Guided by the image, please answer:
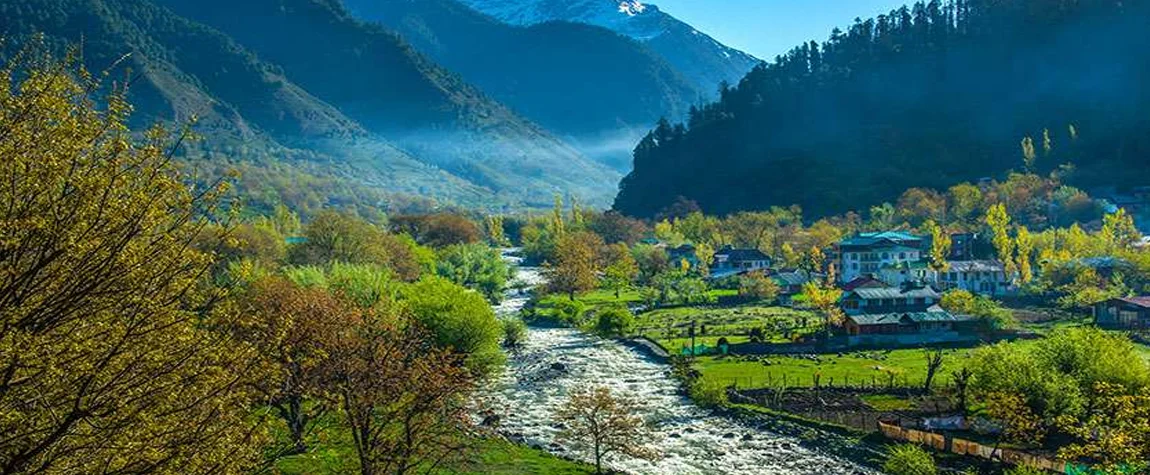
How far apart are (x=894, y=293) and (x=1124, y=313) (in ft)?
66.2

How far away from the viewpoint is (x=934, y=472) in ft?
120

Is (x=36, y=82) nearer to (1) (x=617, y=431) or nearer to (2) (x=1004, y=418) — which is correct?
(1) (x=617, y=431)

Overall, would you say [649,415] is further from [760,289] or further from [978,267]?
[978,267]

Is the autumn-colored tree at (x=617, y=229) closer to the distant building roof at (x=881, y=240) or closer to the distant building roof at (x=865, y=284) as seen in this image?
the distant building roof at (x=881, y=240)

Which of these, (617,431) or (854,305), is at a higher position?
(854,305)

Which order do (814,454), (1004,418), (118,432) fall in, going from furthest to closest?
(814,454)
(1004,418)
(118,432)

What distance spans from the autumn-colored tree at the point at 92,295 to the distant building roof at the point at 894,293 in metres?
82.7

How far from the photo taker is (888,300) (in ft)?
284

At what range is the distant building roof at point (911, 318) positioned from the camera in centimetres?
7550

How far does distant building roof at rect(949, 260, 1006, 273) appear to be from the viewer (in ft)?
349

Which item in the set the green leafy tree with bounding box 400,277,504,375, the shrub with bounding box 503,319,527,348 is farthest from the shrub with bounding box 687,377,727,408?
the shrub with bounding box 503,319,527,348

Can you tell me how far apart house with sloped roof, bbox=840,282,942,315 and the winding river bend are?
26400 mm

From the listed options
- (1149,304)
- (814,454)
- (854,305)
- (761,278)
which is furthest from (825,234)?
(814,454)

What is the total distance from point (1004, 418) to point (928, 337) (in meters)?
36.4
